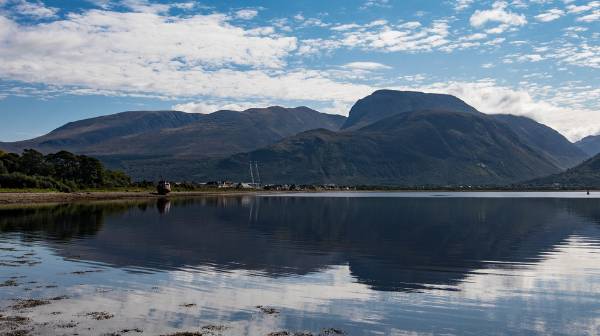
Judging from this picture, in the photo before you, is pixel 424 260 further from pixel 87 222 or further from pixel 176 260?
pixel 87 222

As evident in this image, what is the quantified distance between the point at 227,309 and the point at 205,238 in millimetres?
34755

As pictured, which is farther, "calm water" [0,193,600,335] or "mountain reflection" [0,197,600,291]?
"mountain reflection" [0,197,600,291]

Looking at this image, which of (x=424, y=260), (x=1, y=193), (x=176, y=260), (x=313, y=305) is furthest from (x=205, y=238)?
(x=1, y=193)

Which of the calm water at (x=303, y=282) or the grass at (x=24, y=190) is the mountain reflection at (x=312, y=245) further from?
the grass at (x=24, y=190)

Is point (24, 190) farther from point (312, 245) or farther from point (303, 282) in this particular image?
point (303, 282)

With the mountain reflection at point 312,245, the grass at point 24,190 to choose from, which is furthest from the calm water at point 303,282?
the grass at point 24,190

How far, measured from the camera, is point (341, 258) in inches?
1845

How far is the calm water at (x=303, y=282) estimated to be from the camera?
82.6 ft

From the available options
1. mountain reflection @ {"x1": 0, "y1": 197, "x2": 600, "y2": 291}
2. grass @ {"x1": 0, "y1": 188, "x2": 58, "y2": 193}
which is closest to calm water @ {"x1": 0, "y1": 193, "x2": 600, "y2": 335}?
mountain reflection @ {"x1": 0, "y1": 197, "x2": 600, "y2": 291}

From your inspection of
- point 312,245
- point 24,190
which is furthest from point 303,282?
point 24,190

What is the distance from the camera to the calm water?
25188mm

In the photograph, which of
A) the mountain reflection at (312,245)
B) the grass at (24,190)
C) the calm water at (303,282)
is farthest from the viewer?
the grass at (24,190)

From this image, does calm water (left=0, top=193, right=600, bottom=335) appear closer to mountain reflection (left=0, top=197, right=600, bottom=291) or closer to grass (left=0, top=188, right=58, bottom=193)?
mountain reflection (left=0, top=197, right=600, bottom=291)

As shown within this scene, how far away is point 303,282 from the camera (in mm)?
35312
